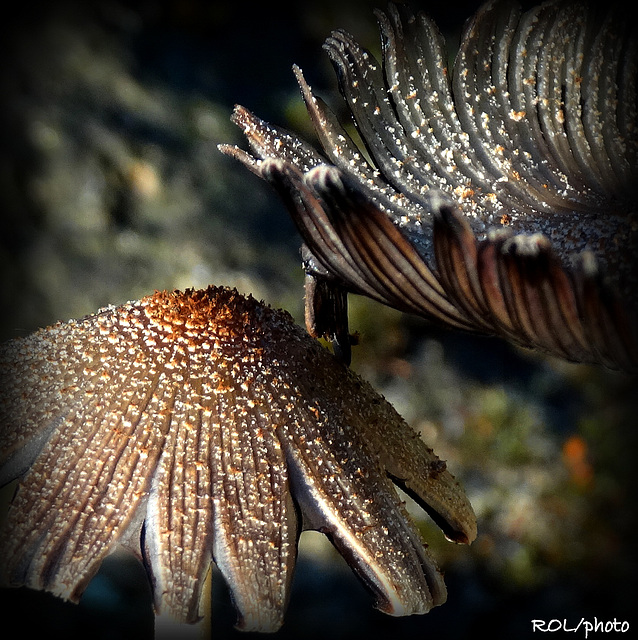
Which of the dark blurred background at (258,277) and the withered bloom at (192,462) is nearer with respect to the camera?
the withered bloom at (192,462)

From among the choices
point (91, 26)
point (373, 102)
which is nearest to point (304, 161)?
point (373, 102)

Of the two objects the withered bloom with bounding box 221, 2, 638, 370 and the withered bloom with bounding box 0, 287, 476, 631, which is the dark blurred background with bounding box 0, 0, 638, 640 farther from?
the withered bloom with bounding box 0, 287, 476, 631

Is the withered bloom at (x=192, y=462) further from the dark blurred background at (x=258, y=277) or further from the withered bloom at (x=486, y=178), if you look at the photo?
the dark blurred background at (x=258, y=277)

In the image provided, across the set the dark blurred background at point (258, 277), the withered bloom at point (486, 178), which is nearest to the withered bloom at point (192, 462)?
the withered bloom at point (486, 178)

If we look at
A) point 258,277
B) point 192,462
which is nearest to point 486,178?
point 192,462

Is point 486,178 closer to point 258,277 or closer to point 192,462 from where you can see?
point 192,462

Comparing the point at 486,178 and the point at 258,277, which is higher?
the point at 258,277
